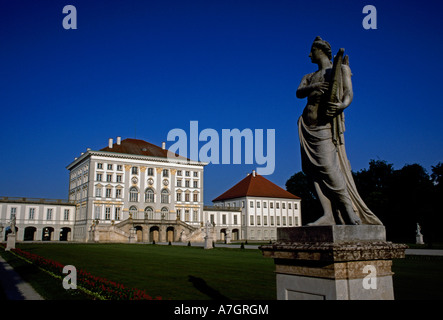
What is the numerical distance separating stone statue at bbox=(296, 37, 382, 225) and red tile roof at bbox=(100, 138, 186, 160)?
65.0m

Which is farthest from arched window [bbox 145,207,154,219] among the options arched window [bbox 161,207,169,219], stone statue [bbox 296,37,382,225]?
stone statue [bbox 296,37,382,225]

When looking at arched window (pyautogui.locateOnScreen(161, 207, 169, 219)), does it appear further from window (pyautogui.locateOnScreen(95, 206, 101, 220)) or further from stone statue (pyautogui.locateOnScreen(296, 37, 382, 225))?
stone statue (pyautogui.locateOnScreen(296, 37, 382, 225))

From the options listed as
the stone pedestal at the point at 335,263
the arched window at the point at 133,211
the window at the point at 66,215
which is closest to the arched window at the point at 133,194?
the arched window at the point at 133,211

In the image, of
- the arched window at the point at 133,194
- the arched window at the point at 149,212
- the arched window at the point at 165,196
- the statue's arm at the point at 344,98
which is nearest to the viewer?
the statue's arm at the point at 344,98

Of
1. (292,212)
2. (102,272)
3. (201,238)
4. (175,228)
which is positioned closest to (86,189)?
(175,228)

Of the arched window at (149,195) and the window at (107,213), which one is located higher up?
the arched window at (149,195)

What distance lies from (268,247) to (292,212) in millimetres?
77630

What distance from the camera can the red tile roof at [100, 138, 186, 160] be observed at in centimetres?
6731

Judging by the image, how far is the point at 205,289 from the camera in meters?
10.7

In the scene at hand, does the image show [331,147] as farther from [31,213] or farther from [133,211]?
[31,213]

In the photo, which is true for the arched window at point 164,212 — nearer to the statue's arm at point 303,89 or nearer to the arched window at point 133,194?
the arched window at point 133,194

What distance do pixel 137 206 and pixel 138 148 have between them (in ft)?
37.1

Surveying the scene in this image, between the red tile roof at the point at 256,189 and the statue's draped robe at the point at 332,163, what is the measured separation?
72.0 m

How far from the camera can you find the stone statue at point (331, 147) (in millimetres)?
4031
